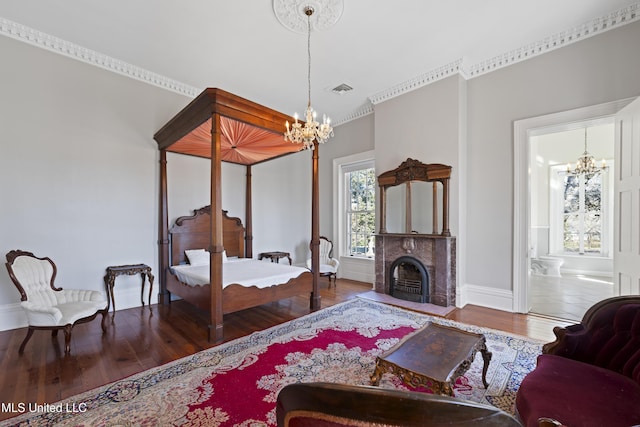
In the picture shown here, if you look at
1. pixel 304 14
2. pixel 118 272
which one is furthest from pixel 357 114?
pixel 118 272

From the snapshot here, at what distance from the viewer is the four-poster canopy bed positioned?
3.04 m

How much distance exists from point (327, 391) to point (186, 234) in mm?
4717

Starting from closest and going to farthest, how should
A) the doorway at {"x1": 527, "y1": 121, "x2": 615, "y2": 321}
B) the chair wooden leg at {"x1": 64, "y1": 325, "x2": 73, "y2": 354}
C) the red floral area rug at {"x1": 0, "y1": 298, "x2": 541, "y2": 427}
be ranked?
the red floral area rug at {"x1": 0, "y1": 298, "x2": 541, "y2": 427}, the chair wooden leg at {"x1": 64, "y1": 325, "x2": 73, "y2": 354}, the doorway at {"x1": 527, "y1": 121, "x2": 615, "y2": 321}

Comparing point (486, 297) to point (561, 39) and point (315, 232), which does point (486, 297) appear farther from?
→ point (561, 39)

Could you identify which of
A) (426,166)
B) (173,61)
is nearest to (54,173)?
(173,61)

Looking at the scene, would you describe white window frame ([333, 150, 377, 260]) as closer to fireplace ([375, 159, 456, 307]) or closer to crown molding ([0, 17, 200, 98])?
fireplace ([375, 159, 456, 307])

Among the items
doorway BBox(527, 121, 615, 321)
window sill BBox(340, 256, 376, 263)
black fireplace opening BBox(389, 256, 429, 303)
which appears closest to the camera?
black fireplace opening BBox(389, 256, 429, 303)

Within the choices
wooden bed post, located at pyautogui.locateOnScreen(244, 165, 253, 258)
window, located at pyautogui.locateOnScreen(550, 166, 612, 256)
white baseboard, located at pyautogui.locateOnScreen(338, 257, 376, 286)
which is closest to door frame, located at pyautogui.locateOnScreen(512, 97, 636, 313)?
white baseboard, located at pyautogui.locateOnScreen(338, 257, 376, 286)

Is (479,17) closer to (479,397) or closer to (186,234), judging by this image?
(479,397)

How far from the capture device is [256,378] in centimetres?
226

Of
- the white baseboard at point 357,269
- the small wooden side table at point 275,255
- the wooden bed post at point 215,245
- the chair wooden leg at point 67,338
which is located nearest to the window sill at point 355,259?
the white baseboard at point 357,269

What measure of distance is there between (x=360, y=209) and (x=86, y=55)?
5235 mm

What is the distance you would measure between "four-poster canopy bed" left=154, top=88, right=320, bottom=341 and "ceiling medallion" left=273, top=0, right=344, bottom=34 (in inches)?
39.5

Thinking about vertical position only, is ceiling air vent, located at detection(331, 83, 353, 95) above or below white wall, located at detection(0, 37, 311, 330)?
above
